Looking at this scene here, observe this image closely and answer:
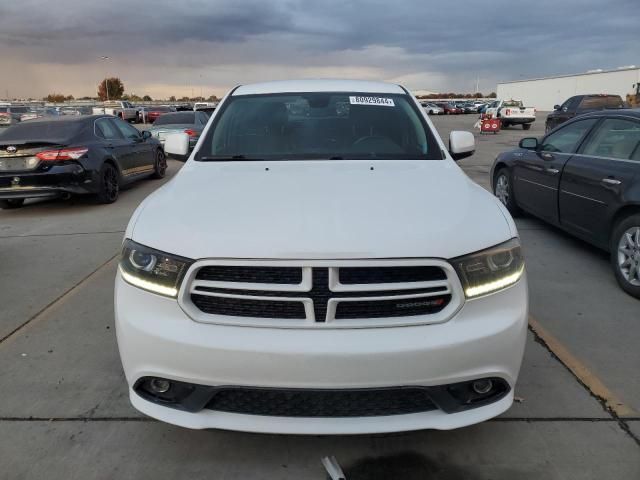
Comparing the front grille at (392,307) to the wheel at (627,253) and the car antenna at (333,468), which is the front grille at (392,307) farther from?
the wheel at (627,253)

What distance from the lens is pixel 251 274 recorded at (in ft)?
7.32

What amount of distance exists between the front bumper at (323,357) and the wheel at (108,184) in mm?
7164

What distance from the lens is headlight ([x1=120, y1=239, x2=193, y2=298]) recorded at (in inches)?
90.1

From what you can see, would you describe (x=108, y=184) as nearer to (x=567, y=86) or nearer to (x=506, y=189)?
(x=506, y=189)

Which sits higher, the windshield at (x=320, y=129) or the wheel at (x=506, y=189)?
the windshield at (x=320, y=129)

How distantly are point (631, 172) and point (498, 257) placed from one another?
303 cm

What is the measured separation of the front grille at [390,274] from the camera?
2217 millimetres

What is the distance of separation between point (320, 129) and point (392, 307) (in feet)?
6.23

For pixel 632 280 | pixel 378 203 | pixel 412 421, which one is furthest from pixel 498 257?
pixel 632 280

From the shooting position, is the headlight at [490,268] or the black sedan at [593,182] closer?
the headlight at [490,268]

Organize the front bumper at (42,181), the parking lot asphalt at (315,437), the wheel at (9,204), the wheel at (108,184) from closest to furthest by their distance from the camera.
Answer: the parking lot asphalt at (315,437), the front bumper at (42,181), the wheel at (108,184), the wheel at (9,204)

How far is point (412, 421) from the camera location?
7.29 ft

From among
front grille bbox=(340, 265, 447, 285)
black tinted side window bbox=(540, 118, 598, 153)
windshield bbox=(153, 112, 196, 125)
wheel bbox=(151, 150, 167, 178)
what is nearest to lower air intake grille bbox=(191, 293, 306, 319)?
front grille bbox=(340, 265, 447, 285)

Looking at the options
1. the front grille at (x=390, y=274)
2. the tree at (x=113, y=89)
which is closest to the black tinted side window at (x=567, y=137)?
the front grille at (x=390, y=274)
